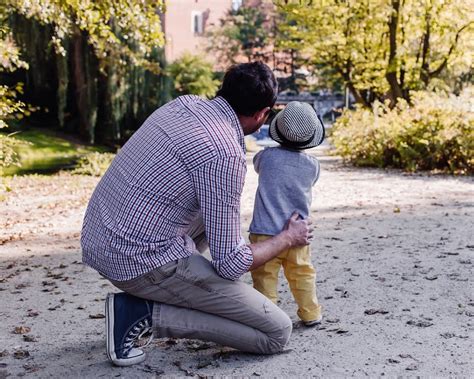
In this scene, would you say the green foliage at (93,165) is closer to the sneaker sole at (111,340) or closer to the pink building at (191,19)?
the sneaker sole at (111,340)

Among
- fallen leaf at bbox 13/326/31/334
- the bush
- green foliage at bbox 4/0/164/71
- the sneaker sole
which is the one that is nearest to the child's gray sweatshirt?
the sneaker sole

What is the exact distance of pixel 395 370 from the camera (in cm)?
346

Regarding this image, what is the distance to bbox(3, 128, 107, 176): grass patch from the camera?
1745cm

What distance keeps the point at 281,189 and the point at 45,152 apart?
51.2 feet

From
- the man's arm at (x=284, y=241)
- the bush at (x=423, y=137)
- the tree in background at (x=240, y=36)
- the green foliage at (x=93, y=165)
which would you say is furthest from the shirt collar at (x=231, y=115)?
the tree in background at (x=240, y=36)

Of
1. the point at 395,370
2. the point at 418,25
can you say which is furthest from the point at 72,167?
the point at 395,370

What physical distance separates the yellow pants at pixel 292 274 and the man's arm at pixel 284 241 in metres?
0.23

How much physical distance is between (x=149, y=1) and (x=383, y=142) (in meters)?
8.46

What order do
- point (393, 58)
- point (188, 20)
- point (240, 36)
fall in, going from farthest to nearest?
point (188, 20) < point (240, 36) < point (393, 58)

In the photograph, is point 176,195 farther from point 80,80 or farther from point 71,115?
point 71,115

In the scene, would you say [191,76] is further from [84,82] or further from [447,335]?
[447,335]

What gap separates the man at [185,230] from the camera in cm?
325

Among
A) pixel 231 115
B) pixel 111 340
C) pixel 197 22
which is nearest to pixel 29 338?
pixel 111 340

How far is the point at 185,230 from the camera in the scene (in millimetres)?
3559
